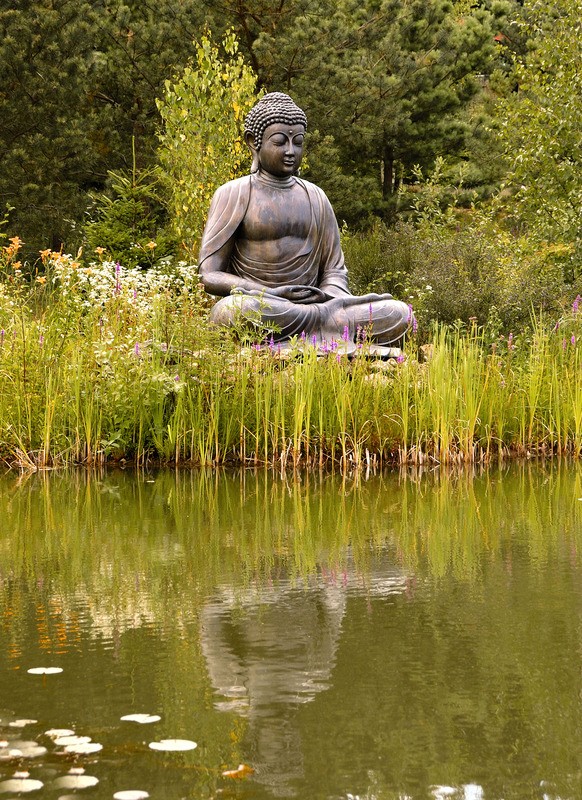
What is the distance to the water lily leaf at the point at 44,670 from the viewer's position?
11.3 ft

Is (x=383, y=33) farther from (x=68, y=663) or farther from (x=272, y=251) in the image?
(x=68, y=663)

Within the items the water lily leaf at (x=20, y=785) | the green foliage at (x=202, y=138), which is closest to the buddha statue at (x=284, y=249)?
the green foliage at (x=202, y=138)

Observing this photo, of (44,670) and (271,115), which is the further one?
(271,115)

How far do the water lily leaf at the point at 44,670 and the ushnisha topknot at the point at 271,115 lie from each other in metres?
7.79

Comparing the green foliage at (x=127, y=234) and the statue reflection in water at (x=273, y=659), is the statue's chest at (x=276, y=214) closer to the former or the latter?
the green foliage at (x=127, y=234)

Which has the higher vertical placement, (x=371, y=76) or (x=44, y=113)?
(x=371, y=76)

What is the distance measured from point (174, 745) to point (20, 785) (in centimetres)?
36

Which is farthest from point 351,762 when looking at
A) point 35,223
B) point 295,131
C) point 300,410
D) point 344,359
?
point 35,223

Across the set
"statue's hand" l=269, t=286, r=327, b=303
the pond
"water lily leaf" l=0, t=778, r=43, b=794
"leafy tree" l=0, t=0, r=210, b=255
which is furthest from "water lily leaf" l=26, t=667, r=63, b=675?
"leafy tree" l=0, t=0, r=210, b=255

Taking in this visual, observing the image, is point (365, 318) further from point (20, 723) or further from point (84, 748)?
point (84, 748)

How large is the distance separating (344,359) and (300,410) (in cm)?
87

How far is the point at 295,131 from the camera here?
1077cm

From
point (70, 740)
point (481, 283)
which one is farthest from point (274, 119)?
point (70, 740)

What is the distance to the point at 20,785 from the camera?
2.65 metres
